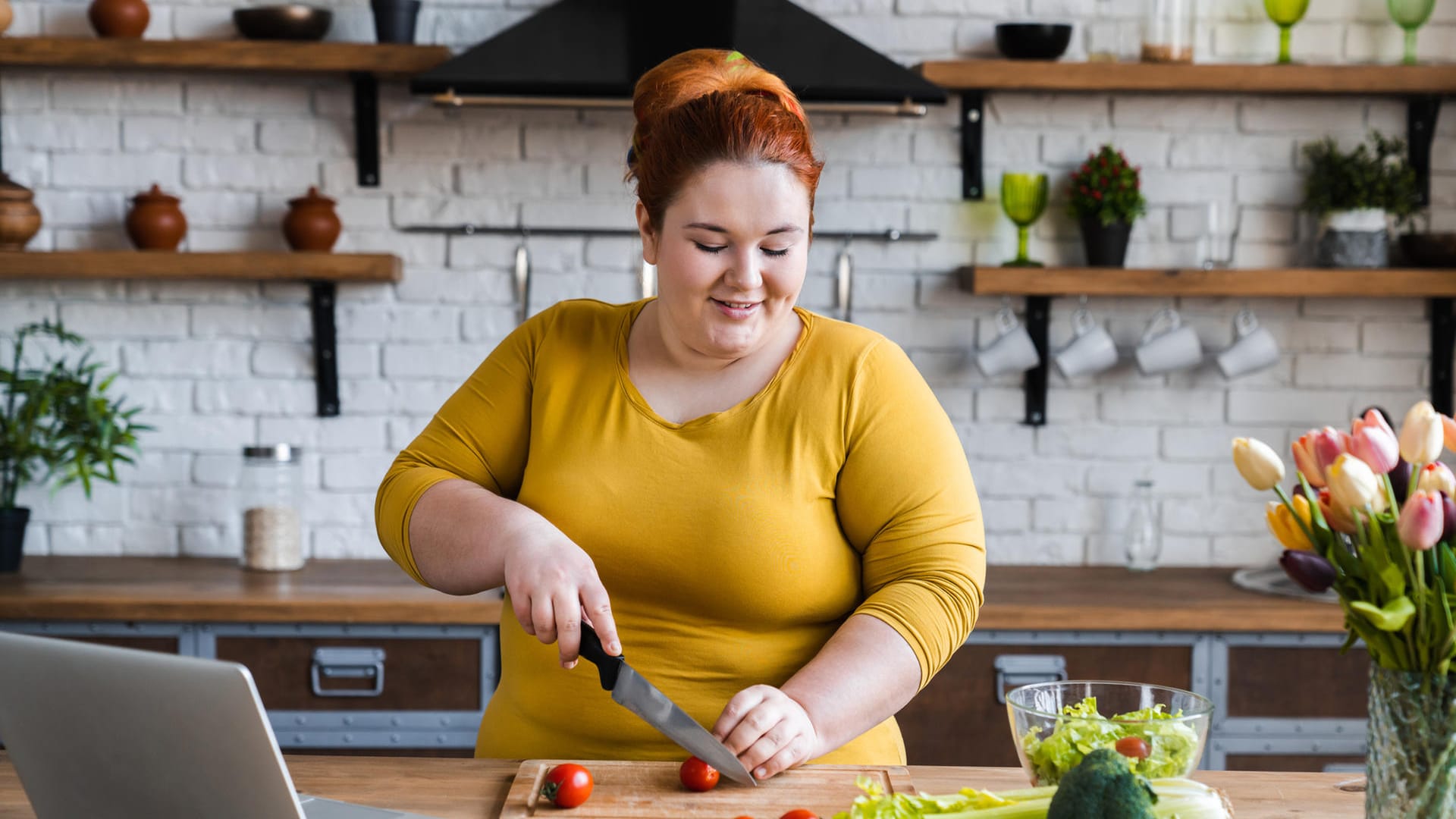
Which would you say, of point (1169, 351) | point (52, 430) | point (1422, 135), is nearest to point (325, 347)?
point (52, 430)

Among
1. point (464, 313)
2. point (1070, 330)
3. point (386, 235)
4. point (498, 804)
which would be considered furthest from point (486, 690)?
point (1070, 330)

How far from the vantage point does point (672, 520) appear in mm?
1440

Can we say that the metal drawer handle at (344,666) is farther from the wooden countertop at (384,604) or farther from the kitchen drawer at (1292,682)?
the kitchen drawer at (1292,682)

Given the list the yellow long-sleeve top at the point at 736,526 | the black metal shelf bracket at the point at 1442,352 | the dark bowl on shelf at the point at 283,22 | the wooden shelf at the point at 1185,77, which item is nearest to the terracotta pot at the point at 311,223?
the dark bowl on shelf at the point at 283,22

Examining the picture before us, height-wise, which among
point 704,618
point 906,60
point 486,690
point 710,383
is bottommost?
point 486,690

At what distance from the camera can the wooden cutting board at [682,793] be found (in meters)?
1.18

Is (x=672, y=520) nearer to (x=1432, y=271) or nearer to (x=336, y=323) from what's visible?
(x=336, y=323)

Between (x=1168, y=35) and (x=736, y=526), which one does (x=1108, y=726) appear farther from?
(x=1168, y=35)

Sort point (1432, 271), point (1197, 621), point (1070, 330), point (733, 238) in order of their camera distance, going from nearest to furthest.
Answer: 1. point (733, 238)
2. point (1197, 621)
3. point (1432, 271)
4. point (1070, 330)

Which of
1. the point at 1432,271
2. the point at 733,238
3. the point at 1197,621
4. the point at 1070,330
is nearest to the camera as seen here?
the point at 733,238

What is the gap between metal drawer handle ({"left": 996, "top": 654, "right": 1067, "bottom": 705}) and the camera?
249cm

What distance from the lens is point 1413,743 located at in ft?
3.13

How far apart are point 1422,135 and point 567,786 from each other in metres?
2.61

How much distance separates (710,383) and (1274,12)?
1.95 meters
